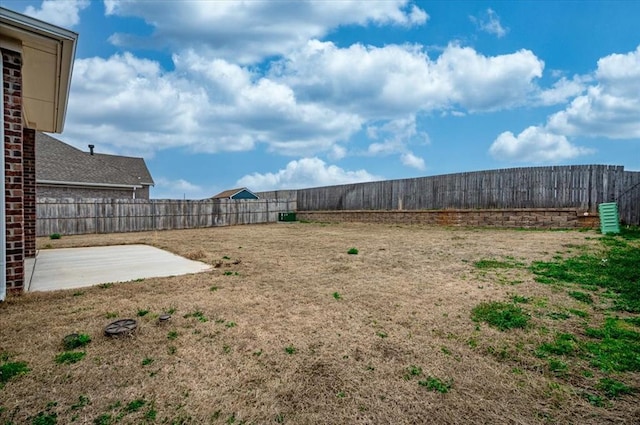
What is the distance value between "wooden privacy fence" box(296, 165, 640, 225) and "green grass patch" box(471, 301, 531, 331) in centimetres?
1105

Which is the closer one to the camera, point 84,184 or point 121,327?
point 121,327

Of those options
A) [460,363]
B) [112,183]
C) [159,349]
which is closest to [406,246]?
[460,363]

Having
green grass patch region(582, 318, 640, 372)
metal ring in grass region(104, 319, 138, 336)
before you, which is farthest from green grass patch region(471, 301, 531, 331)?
metal ring in grass region(104, 319, 138, 336)

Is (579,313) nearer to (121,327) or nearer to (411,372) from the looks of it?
(411,372)

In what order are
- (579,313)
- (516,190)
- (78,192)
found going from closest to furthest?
(579,313) < (516,190) < (78,192)

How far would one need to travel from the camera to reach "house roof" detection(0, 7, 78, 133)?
440 centimetres

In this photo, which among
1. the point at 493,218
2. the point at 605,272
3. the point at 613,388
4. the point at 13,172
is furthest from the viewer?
the point at 493,218

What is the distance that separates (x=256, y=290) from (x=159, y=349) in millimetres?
1995

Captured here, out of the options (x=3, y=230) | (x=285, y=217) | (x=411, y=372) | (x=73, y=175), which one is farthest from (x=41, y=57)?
(x=285, y=217)

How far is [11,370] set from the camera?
258cm

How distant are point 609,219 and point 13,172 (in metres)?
14.6

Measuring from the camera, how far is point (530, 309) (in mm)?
4074

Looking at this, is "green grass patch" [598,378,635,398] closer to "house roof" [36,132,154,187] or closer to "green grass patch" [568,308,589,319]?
"green grass patch" [568,308,589,319]

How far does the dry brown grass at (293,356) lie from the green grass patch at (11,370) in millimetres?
85
